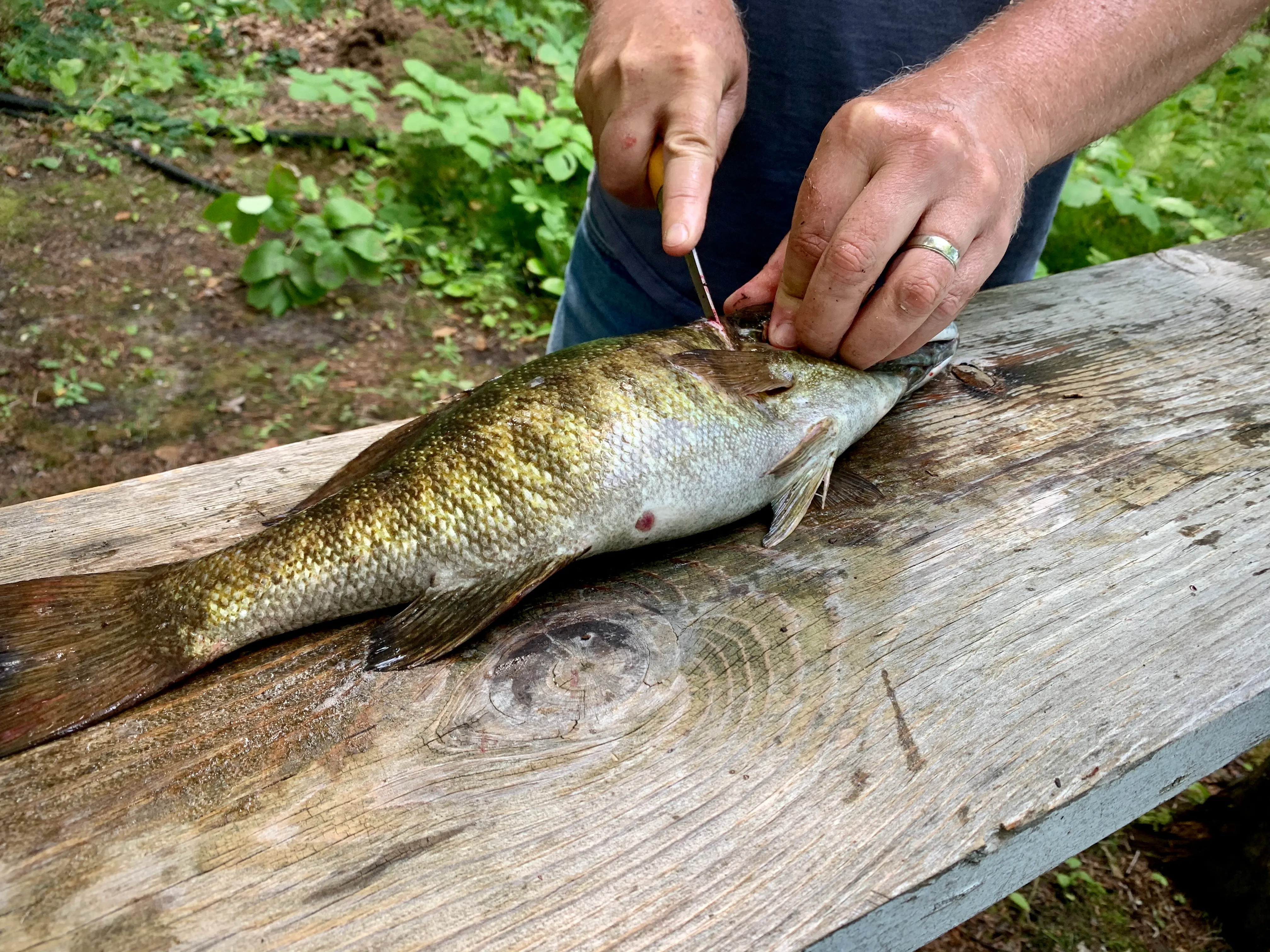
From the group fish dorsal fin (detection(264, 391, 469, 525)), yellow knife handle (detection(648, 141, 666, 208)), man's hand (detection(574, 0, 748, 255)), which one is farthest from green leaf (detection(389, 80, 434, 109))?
fish dorsal fin (detection(264, 391, 469, 525))

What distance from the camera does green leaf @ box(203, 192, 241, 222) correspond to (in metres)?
4.16

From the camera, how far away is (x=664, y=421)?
1633 millimetres

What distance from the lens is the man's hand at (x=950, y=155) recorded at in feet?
5.07

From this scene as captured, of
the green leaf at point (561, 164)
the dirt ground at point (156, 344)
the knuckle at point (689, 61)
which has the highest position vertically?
the knuckle at point (689, 61)

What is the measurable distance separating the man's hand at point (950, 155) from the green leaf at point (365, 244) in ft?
9.99

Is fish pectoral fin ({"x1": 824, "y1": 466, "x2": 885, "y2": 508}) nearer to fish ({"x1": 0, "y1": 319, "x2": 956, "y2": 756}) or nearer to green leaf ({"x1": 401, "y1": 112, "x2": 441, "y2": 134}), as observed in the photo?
fish ({"x1": 0, "y1": 319, "x2": 956, "y2": 756})

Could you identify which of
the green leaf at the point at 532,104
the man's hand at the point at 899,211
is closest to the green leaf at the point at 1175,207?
the green leaf at the point at 532,104

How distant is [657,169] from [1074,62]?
87cm

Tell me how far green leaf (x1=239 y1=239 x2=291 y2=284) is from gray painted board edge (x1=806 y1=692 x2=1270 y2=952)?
4.23 m

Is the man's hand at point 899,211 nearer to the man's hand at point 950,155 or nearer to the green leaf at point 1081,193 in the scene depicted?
the man's hand at point 950,155

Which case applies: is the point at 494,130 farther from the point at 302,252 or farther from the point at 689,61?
the point at 689,61

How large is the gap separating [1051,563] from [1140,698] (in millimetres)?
306

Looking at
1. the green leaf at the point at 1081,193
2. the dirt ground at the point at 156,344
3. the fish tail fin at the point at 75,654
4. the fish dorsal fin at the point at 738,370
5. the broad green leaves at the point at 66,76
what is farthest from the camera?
the broad green leaves at the point at 66,76

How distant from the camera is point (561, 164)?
4559mm
